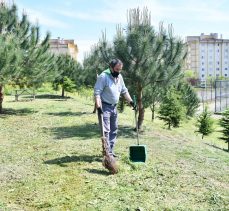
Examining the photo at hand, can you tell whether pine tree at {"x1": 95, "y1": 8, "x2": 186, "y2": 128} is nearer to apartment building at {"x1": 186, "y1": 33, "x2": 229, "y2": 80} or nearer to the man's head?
Answer: the man's head

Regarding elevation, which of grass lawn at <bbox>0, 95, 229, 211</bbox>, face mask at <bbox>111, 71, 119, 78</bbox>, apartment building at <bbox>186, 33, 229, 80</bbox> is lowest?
grass lawn at <bbox>0, 95, 229, 211</bbox>

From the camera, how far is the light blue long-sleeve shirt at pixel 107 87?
267 inches

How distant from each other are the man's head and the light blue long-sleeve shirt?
0.08m

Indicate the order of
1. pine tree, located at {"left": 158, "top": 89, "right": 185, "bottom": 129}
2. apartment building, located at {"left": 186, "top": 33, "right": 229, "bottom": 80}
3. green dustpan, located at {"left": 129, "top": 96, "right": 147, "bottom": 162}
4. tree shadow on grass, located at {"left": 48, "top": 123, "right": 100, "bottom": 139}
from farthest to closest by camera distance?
apartment building, located at {"left": 186, "top": 33, "right": 229, "bottom": 80}, pine tree, located at {"left": 158, "top": 89, "right": 185, "bottom": 129}, tree shadow on grass, located at {"left": 48, "top": 123, "right": 100, "bottom": 139}, green dustpan, located at {"left": 129, "top": 96, "right": 147, "bottom": 162}

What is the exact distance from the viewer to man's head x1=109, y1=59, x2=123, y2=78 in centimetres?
679

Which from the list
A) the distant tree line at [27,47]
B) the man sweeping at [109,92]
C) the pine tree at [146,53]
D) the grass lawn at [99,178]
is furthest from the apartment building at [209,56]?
the man sweeping at [109,92]

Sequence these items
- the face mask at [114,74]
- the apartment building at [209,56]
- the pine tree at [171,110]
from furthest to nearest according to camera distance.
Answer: the apartment building at [209,56], the pine tree at [171,110], the face mask at [114,74]

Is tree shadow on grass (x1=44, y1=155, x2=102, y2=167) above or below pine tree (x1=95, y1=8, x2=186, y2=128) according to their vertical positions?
below

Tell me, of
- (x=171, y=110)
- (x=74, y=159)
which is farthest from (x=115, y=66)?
(x=171, y=110)

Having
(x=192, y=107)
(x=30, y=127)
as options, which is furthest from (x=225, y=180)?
(x=192, y=107)

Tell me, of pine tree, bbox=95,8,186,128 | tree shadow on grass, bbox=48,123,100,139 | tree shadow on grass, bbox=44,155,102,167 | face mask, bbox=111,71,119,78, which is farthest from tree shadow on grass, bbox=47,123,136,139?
face mask, bbox=111,71,119,78

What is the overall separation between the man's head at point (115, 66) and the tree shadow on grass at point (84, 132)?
4.00 m

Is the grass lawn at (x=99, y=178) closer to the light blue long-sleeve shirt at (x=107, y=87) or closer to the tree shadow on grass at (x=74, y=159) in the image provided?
the tree shadow on grass at (x=74, y=159)

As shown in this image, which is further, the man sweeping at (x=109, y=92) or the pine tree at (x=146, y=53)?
the pine tree at (x=146, y=53)
